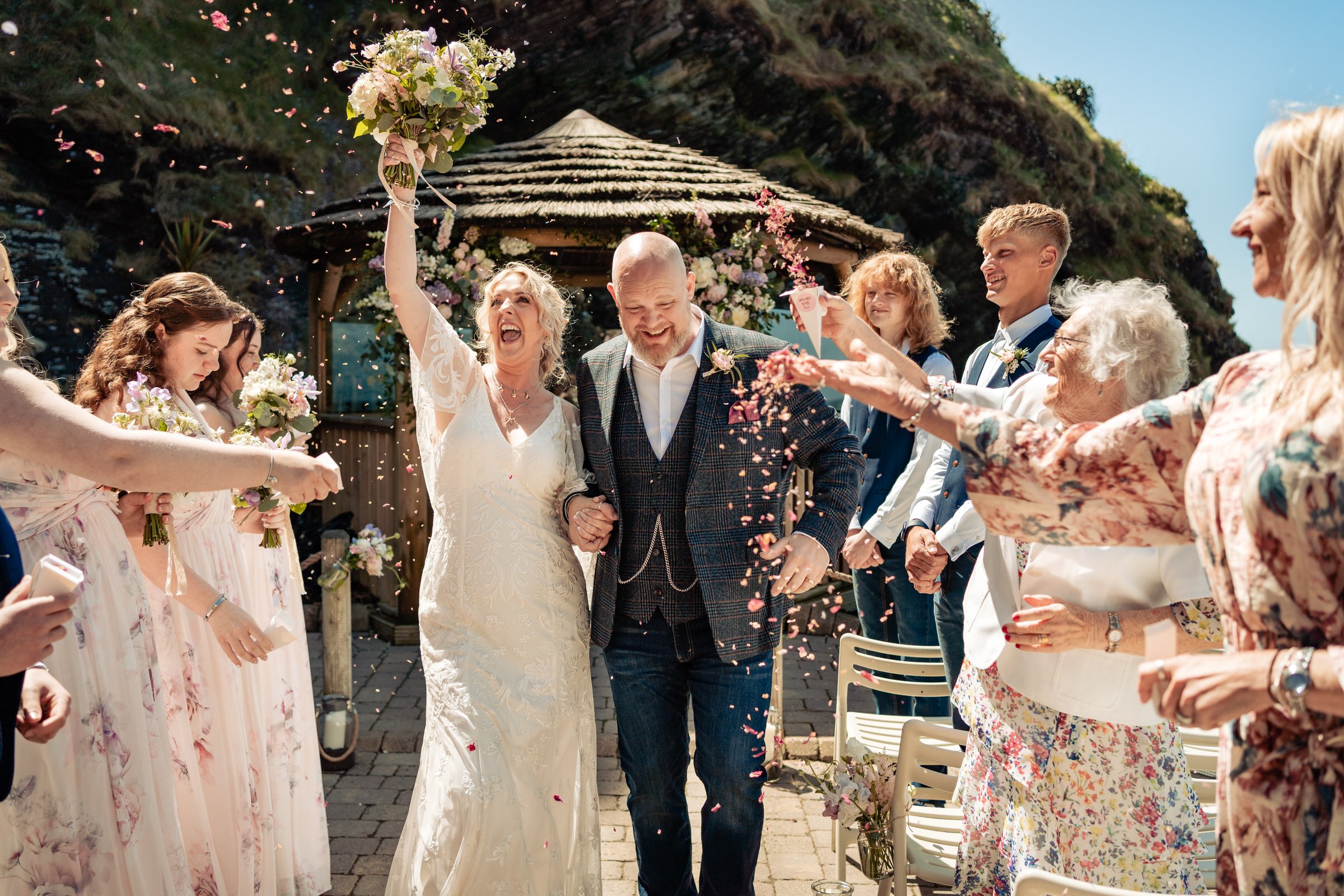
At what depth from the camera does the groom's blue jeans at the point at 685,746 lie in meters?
3.06

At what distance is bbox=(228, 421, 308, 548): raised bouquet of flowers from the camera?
3.08m

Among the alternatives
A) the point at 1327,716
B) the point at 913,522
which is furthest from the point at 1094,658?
the point at 913,522

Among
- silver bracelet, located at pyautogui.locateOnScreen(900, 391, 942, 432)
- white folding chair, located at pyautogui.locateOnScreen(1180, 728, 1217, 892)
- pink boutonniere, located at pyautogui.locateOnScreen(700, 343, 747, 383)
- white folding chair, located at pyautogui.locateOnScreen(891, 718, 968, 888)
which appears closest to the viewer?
silver bracelet, located at pyautogui.locateOnScreen(900, 391, 942, 432)

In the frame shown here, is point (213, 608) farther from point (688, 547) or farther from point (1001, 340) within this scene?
point (1001, 340)

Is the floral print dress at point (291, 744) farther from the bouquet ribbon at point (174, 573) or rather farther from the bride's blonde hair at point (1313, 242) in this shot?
the bride's blonde hair at point (1313, 242)

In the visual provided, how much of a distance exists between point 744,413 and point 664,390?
283 millimetres

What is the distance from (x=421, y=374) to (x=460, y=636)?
90cm

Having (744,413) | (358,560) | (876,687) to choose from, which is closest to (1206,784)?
(876,687)

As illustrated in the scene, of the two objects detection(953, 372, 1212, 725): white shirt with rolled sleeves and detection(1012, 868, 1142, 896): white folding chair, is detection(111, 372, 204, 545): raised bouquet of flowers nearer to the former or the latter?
detection(953, 372, 1212, 725): white shirt with rolled sleeves

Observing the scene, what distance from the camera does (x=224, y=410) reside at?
4.02 meters

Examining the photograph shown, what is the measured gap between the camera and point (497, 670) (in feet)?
10.2

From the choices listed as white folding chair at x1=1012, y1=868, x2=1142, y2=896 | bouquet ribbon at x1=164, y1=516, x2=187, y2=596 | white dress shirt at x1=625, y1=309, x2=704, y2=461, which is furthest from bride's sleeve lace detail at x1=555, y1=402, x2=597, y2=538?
white folding chair at x1=1012, y1=868, x2=1142, y2=896

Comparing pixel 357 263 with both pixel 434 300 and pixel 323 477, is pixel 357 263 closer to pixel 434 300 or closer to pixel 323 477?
pixel 434 300

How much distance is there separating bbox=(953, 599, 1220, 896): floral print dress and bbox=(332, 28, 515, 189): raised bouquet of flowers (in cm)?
242
